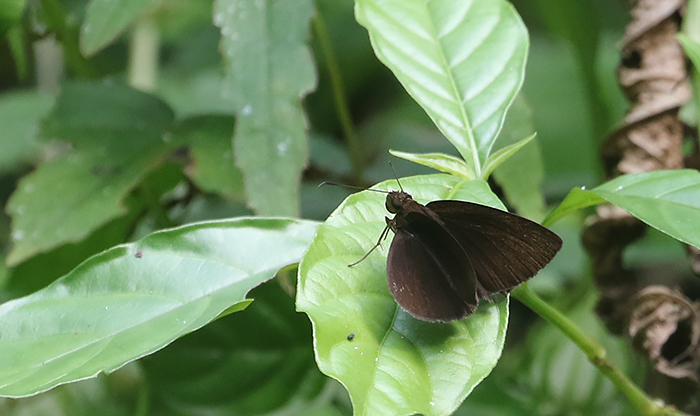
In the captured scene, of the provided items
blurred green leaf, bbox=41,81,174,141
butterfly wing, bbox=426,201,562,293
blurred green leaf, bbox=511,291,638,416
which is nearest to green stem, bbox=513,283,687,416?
butterfly wing, bbox=426,201,562,293

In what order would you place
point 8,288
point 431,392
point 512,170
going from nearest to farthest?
point 431,392 < point 512,170 < point 8,288

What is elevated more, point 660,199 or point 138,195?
point 660,199

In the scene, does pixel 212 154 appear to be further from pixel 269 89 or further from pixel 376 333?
pixel 376 333

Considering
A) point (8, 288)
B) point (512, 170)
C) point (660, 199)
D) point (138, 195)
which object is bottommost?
point (8, 288)

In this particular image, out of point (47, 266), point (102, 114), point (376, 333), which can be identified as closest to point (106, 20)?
point (102, 114)

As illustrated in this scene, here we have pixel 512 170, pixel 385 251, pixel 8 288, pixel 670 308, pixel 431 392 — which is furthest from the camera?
pixel 8 288

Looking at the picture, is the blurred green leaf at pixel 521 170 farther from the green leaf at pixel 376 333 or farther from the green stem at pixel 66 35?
the green stem at pixel 66 35

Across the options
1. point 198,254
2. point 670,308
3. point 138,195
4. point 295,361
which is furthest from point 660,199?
point 138,195

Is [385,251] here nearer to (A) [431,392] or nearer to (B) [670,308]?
(A) [431,392]
